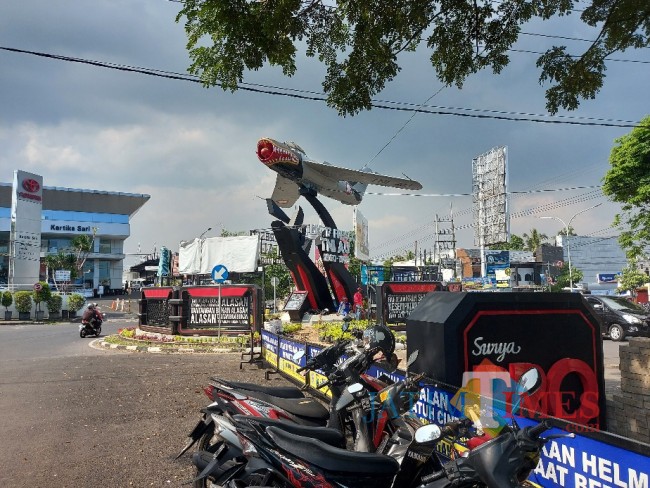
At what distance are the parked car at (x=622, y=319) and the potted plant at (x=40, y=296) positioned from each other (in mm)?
35565

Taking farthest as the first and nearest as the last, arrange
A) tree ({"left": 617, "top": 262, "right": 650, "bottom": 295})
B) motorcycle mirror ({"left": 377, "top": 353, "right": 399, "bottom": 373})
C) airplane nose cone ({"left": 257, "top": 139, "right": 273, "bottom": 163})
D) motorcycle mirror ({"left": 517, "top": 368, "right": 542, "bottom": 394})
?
tree ({"left": 617, "top": 262, "right": 650, "bottom": 295})
airplane nose cone ({"left": 257, "top": 139, "right": 273, "bottom": 163})
motorcycle mirror ({"left": 377, "top": 353, "right": 399, "bottom": 373})
motorcycle mirror ({"left": 517, "top": 368, "right": 542, "bottom": 394})

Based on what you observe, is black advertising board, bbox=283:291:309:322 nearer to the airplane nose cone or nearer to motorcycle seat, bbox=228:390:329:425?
the airplane nose cone

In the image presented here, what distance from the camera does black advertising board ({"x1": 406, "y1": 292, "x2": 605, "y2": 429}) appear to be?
459 cm

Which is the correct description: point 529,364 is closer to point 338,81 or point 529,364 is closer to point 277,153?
point 338,81

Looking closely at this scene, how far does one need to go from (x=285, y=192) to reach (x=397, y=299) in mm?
9659

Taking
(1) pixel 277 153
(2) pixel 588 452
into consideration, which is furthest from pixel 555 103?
(1) pixel 277 153

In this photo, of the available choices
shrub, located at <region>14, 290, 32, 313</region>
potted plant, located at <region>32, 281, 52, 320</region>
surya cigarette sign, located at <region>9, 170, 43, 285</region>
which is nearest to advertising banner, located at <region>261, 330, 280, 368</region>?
potted plant, located at <region>32, 281, 52, 320</region>

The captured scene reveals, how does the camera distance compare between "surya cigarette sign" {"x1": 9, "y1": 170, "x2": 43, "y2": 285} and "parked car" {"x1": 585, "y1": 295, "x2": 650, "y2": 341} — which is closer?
"parked car" {"x1": 585, "y1": 295, "x2": 650, "y2": 341}

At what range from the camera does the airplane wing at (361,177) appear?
25406 millimetres

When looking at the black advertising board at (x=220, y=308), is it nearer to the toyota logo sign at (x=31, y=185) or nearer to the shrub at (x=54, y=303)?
the shrub at (x=54, y=303)

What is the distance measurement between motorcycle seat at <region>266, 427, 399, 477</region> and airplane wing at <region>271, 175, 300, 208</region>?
2228cm

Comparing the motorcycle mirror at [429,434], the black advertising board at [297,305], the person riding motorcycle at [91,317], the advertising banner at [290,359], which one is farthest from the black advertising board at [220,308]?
the motorcycle mirror at [429,434]

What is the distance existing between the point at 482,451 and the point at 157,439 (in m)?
5.00

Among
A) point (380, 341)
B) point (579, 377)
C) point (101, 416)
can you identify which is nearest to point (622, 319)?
point (579, 377)
